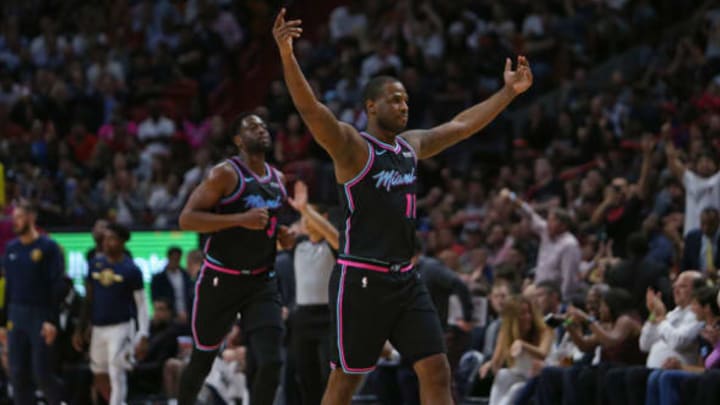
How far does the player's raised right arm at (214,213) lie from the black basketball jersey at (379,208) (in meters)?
1.34

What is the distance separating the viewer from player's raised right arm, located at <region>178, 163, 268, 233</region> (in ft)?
27.9

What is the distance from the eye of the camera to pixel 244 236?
8.98 m

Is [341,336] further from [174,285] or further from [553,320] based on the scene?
[174,285]

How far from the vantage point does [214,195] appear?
892 centimetres

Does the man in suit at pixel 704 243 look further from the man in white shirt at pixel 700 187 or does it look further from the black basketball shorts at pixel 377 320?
the black basketball shorts at pixel 377 320

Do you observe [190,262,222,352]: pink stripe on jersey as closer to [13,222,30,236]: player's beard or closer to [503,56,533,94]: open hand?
[503,56,533,94]: open hand

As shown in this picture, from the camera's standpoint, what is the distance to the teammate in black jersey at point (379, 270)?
7133mm

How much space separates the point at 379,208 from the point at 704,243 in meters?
6.09

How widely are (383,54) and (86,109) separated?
4.97 m

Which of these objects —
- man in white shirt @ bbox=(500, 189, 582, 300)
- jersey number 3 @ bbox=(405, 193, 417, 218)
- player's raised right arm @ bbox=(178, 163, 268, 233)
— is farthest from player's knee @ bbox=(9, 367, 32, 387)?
jersey number 3 @ bbox=(405, 193, 417, 218)

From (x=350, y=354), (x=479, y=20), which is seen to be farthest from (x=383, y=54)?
(x=350, y=354)

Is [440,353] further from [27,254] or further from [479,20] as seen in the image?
[479,20]

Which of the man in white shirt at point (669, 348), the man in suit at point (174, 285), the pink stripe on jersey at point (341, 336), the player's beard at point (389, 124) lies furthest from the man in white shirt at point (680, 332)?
the man in suit at point (174, 285)

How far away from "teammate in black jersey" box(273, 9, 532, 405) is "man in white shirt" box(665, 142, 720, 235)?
6607 millimetres
